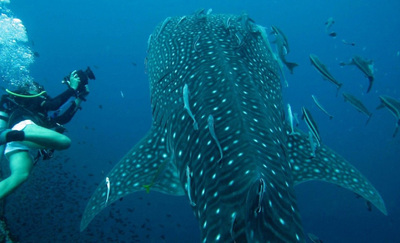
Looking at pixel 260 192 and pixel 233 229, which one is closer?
pixel 260 192

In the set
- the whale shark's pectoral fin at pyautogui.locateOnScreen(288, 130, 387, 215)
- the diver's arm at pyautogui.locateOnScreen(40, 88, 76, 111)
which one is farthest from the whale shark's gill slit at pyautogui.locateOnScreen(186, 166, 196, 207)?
the diver's arm at pyautogui.locateOnScreen(40, 88, 76, 111)

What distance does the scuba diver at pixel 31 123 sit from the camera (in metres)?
4.25

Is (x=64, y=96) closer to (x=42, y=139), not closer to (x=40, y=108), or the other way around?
(x=40, y=108)

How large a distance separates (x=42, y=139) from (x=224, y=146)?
9.93 ft

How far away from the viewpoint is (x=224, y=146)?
2.84 metres

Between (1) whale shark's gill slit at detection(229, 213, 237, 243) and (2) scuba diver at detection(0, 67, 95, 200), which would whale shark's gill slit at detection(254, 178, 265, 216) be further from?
(2) scuba diver at detection(0, 67, 95, 200)

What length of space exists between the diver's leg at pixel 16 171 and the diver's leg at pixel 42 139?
0.68ft

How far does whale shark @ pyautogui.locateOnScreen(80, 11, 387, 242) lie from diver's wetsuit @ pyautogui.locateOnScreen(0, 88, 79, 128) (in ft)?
6.98

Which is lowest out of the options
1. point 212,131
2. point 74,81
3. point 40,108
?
point 212,131

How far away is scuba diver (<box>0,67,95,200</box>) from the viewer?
4.25 metres

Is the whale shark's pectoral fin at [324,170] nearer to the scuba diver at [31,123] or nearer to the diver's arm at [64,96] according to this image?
the scuba diver at [31,123]

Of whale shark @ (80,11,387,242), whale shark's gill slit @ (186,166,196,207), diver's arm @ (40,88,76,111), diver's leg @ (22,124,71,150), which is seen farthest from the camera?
diver's arm @ (40,88,76,111)

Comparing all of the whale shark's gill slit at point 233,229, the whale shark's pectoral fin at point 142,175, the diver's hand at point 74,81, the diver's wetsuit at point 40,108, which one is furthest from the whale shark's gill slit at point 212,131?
the diver's hand at point 74,81

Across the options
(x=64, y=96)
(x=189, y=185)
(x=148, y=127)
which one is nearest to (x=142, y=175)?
(x=189, y=185)
